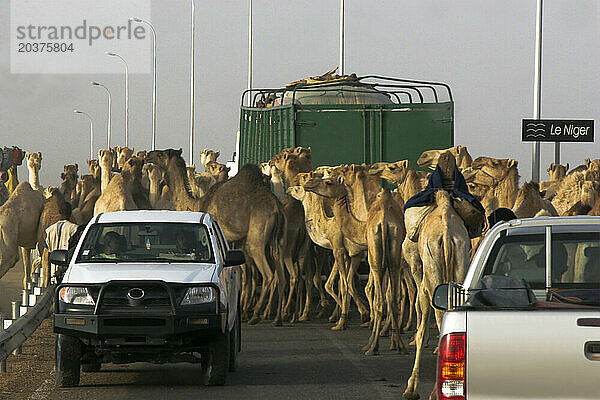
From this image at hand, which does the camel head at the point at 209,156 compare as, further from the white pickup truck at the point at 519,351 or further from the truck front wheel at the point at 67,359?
the white pickup truck at the point at 519,351

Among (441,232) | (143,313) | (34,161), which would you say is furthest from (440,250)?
(34,161)

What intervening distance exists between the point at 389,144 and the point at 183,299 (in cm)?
1132

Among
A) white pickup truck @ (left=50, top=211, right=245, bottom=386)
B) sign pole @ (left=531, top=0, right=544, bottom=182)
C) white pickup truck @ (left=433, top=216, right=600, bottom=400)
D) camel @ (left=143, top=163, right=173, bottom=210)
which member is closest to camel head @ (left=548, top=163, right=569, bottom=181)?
sign pole @ (left=531, top=0, right=544, bottom=182)

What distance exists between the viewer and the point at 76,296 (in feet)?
40.3

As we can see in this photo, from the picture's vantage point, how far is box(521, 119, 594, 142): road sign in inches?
904

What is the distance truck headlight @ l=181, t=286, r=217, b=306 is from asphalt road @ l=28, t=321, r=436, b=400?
86 centimetres

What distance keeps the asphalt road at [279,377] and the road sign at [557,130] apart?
7.38 metres

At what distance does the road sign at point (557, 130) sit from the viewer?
22953 mm

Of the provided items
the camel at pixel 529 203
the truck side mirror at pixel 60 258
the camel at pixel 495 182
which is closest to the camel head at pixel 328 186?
the camel at pixel 495 182

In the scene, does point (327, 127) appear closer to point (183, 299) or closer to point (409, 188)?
point (409, 188)

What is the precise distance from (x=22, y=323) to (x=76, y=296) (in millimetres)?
1441

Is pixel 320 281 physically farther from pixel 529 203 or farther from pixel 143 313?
pixel 143 313

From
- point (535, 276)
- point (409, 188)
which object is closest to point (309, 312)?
point (409, 188)

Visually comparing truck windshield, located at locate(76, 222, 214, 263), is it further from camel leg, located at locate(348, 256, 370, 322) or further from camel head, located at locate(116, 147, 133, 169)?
camel head, located at locate(116, 147, 133, 169)
